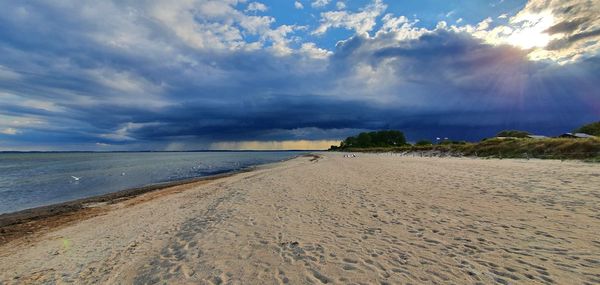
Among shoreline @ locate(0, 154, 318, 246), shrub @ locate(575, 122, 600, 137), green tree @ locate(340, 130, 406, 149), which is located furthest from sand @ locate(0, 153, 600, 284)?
green tree @ locate(340, 130, 406, 149)

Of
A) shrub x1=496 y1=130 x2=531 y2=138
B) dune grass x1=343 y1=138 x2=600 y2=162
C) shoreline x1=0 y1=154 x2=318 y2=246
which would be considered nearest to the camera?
Answer: shoreline x1=0 y1=154 x2=318 y2=246

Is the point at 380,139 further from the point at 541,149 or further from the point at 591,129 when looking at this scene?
the point at 541,149

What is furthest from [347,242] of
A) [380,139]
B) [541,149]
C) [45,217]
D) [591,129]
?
[380,139]

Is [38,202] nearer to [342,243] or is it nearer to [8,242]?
[8,242]

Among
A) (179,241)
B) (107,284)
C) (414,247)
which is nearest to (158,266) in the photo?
(107,284)

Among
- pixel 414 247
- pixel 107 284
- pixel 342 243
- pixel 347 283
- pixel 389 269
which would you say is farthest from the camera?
pixel 342 243

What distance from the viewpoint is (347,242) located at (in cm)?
758

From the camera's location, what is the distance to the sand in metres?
5.71

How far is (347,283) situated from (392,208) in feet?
20.2

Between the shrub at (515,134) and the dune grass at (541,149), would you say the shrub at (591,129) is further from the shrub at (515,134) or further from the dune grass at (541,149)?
the dune grass at (541,149)

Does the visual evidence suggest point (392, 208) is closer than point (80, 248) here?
No

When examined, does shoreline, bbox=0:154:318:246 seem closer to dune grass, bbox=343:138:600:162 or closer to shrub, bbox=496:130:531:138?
dune grass, bbox=343:138:600:162

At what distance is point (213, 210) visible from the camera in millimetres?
13039

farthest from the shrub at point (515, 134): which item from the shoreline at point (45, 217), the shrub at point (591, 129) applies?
the shoreline at point (45, 217)
